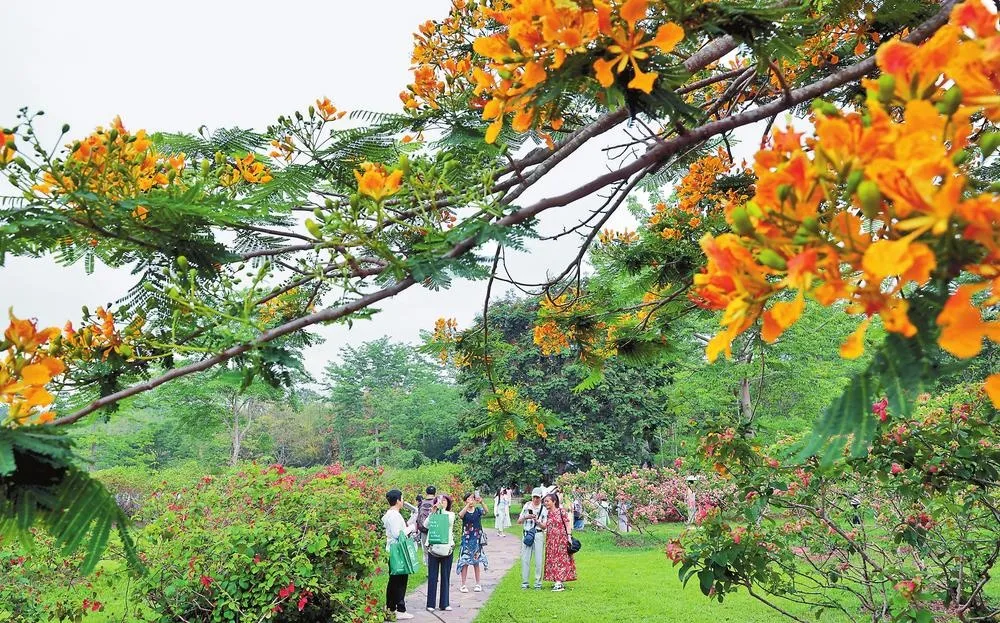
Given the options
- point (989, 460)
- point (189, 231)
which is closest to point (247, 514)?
point (189, 231)

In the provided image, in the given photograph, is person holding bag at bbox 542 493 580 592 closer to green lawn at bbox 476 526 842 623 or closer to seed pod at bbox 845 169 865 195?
green lawn at bbox 476 526 842 623

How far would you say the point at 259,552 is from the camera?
4875 millimetres

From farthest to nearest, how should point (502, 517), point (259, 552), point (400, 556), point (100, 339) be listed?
point (502, 517) → point (400, 556) → point (259, 552) → point (100, 339)

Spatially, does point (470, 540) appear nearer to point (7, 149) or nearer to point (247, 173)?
point (247, 173)

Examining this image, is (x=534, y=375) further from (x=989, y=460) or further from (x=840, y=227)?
(x=840, y=227)

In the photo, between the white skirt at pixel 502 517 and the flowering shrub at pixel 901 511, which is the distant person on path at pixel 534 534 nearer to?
the flowering shrub at pixel 901 511

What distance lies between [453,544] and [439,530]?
24 cm

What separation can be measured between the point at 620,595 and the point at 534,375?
42.7ft

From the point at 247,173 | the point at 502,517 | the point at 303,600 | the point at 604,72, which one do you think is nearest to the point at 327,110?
the point at 247,173

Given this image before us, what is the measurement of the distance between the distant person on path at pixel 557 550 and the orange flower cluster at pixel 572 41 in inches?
303

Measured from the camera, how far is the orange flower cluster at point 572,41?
3.34ft

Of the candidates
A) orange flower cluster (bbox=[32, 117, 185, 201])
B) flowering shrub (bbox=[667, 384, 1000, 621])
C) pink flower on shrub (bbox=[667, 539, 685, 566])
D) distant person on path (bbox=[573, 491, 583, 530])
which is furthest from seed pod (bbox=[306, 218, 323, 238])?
distant person on path (bbox=[573, 491, 583, 530])

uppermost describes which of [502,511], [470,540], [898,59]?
[898,59]

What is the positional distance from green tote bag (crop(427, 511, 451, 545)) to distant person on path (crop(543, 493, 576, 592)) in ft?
5.79
